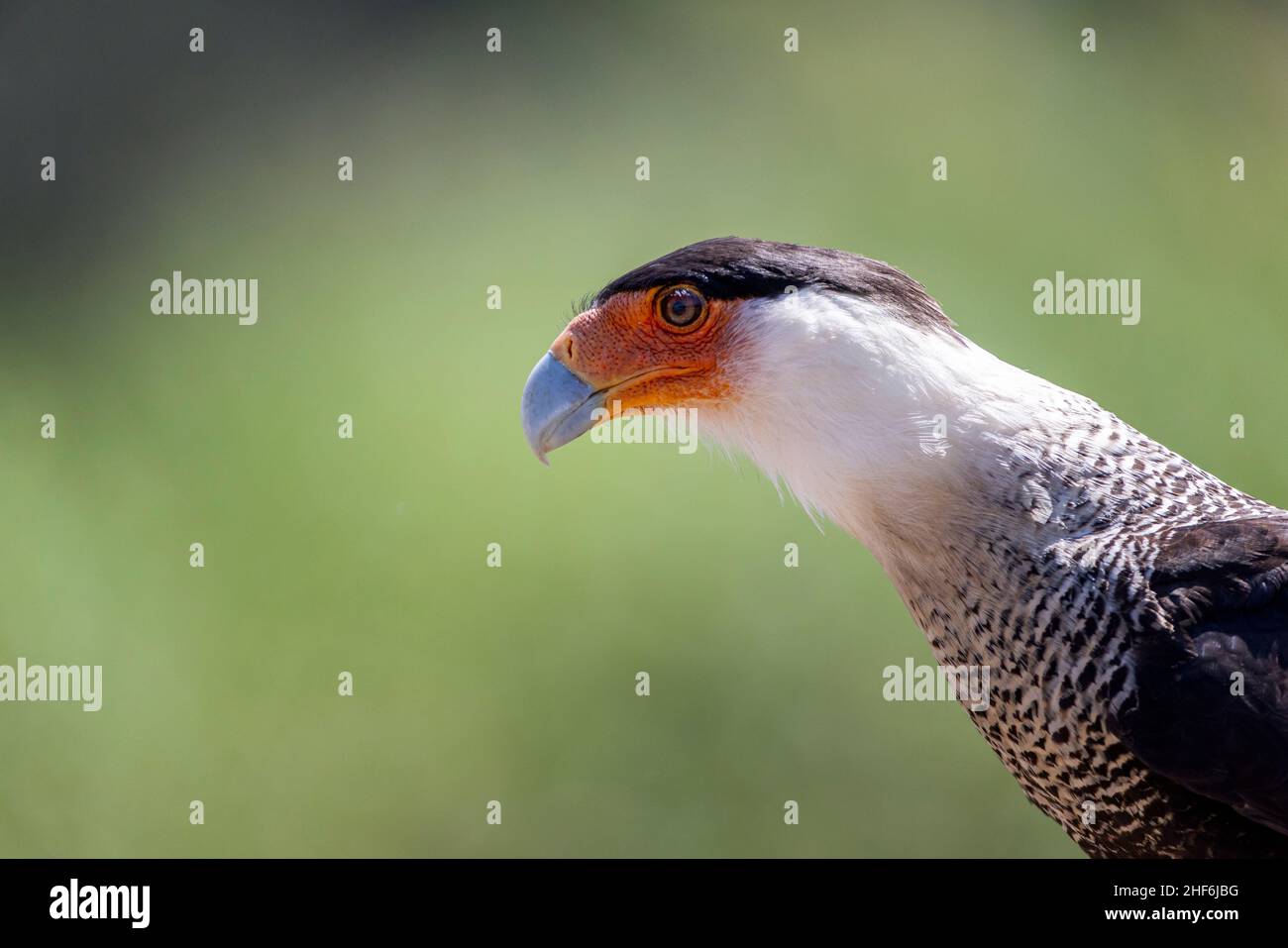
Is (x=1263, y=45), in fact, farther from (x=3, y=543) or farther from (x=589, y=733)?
(x=3, y=543)

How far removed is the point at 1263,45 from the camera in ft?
23.6

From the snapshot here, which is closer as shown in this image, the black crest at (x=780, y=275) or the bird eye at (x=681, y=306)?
the black crest at (x=780, y=275)

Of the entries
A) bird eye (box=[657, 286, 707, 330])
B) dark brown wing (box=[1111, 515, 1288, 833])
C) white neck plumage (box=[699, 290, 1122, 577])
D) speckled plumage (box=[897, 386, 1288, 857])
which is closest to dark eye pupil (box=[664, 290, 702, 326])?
bird eye (box=[657, 286, 707, 330])

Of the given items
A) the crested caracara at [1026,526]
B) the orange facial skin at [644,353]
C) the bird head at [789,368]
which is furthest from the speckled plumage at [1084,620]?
the orange facial skin at [644,353]

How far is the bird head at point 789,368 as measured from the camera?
2418 mm

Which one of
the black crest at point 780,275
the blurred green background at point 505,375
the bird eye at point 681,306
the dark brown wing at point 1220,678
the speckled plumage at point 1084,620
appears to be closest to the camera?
the dark brown wing at point 1220,678

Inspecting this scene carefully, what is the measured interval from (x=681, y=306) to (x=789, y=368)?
263 mm

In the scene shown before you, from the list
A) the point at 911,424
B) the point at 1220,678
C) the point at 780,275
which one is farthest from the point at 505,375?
the point at 1220,678

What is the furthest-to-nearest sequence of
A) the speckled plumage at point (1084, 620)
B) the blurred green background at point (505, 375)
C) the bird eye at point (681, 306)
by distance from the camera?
the blurred green background at point (505, 375) < the bird eye at point (681, 306) < the speckled plumage at point (1084, 620)

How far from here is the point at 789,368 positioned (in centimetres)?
249

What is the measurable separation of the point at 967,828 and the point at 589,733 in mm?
1475

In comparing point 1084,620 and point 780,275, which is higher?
point 780,275

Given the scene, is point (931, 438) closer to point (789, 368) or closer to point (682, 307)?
point (789, 368)

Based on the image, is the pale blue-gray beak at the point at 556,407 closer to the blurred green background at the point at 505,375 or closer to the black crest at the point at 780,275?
the black crest at the point at 780,275
